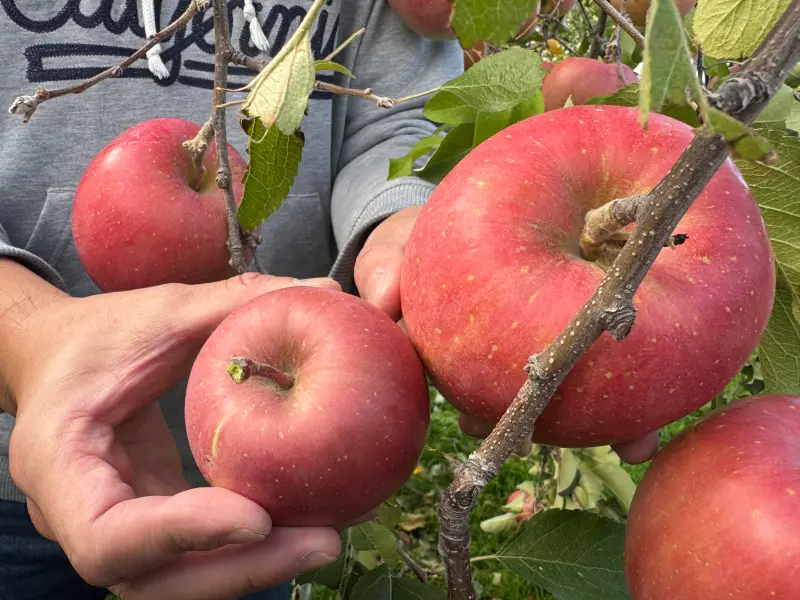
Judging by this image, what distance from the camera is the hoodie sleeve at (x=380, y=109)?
4.17 feet

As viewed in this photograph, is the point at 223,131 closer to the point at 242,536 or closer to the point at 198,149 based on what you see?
the point at 198,149

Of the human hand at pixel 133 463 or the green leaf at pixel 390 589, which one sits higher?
the human hand at pixel 133 463

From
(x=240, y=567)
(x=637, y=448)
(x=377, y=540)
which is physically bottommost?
(x=377, y=540)

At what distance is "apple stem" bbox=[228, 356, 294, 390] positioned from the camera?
561mm

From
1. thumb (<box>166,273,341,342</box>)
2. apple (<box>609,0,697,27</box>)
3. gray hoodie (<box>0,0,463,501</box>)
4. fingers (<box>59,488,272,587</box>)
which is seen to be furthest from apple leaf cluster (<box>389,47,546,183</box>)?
apple (<box>609,0,697,27</box>)

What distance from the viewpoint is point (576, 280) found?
1.76 feet

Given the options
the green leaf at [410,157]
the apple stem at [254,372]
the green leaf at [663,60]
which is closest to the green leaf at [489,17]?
the green leaf at [663,60]

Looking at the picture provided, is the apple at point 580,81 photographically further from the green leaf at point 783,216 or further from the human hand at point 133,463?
the human hand at point 133,463

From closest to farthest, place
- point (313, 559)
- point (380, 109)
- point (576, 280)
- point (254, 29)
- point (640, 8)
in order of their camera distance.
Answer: point (576, 280) < point (313, 559) < point (254, 29) < point (380, 109) < point (640, 8)

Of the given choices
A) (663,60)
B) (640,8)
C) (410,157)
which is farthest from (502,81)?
(640,8)

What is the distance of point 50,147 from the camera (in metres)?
1.11

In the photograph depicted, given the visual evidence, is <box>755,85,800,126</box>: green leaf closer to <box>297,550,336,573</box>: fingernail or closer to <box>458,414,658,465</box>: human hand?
<box>458,414,658,465</box>: human hand

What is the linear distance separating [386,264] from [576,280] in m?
0.31

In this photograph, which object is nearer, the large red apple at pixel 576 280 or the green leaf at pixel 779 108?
the large red apple at pixel 576 280
